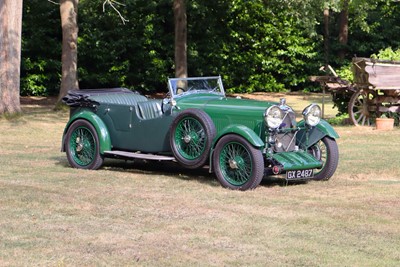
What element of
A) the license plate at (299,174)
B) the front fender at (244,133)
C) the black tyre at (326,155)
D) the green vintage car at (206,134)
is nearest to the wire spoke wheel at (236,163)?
the green vintage car at (206,134)

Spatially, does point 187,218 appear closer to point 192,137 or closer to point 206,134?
point 206,134

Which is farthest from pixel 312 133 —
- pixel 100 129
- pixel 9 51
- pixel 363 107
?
pixel 9 51

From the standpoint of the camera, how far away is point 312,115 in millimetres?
10867

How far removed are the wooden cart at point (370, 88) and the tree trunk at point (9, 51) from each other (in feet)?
23.3

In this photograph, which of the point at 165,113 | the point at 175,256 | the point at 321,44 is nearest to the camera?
the point at 175,256

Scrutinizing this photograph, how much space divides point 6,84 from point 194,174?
9900 mm

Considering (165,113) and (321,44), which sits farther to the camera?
(321,44)

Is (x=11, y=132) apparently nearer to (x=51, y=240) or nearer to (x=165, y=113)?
(x=165, y=113)

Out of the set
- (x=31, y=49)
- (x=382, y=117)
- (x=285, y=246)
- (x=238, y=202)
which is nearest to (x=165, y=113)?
(x=238, y=202)

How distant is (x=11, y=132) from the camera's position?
58.3 feet

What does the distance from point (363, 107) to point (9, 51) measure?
8.38m

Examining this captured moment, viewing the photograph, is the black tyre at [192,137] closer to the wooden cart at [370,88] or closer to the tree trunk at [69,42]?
the wooden cart at [370,88]

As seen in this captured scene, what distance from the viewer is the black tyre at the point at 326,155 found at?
10.9m

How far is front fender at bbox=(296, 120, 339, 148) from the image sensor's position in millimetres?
10914
